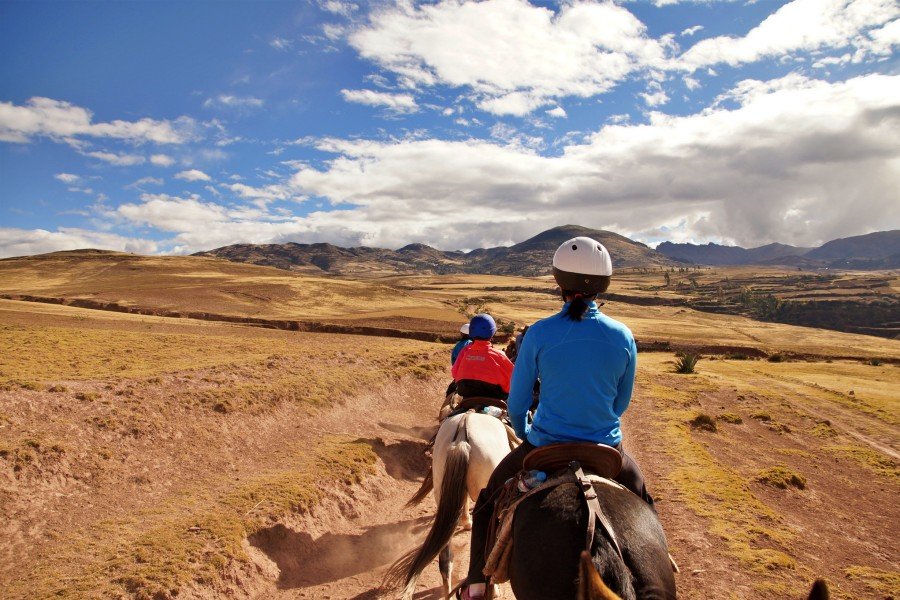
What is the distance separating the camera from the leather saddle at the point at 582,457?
4.02m

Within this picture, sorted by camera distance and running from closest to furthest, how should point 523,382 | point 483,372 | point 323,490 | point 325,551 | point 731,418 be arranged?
point 523,382 → point 483,372 → point 325,551 → point 323,490 → point 731,418

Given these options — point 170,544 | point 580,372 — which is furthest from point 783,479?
point 170,544

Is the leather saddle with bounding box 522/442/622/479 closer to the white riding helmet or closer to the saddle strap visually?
the saddle strap

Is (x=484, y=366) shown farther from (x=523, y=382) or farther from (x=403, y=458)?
(x=403, y=458)

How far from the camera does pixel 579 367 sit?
4.02 m

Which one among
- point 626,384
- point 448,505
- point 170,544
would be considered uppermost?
point 626,384

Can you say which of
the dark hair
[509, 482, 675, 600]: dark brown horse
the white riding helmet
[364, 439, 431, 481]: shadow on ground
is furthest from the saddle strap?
[364, 439, 431, 481]: shadow on ground

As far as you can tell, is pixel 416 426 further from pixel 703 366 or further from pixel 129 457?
pixel 703 366

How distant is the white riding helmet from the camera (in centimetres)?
432

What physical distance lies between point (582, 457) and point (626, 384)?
2.61ft

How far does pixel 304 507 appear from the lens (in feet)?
30.8

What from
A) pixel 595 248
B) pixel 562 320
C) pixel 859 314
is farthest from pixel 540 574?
pixel 859 314

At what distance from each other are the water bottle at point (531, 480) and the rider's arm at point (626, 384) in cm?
89

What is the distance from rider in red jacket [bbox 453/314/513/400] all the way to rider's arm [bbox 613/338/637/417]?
4.45 m
